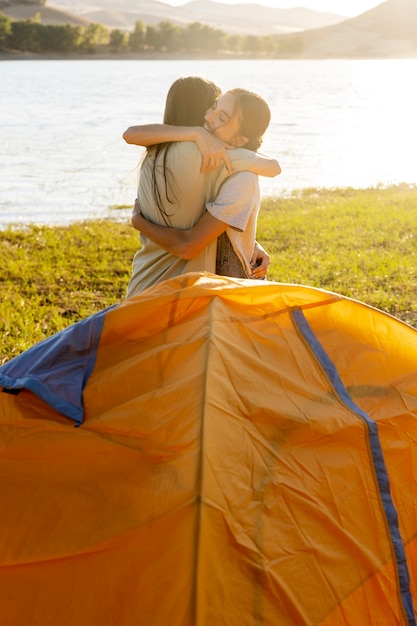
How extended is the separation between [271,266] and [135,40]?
101 meters

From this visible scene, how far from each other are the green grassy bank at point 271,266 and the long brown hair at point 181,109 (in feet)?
7.96

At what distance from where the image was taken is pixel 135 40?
4040 inches

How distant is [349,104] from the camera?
47.2 metres

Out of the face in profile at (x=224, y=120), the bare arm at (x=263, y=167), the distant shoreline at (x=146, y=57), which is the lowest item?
the bare arm at (x=263, y=167)

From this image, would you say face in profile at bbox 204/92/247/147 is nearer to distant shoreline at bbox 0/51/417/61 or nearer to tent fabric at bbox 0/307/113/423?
tent fabric at bbox 0/307/113/423

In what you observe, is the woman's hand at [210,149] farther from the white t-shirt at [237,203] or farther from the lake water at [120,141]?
the lake water at [120,141]

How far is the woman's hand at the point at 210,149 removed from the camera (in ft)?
11.9

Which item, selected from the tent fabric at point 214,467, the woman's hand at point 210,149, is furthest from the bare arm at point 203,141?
the tent fabric at point 214,467

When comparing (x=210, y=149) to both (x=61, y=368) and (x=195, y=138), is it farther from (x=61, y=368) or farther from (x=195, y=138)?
(x=61, y=368)

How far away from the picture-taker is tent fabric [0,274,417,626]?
2494 millimetres

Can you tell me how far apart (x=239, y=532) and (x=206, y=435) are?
35cm

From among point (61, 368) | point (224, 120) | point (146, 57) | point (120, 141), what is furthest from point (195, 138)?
point (146, 57)

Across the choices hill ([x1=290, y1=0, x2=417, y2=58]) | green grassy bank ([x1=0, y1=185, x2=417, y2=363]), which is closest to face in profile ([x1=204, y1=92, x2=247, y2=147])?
green grassy bank ([x1=0, y1=185, x2=417, y2=363])

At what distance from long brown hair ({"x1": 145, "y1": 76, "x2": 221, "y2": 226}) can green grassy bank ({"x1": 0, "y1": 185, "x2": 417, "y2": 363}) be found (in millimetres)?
2425
